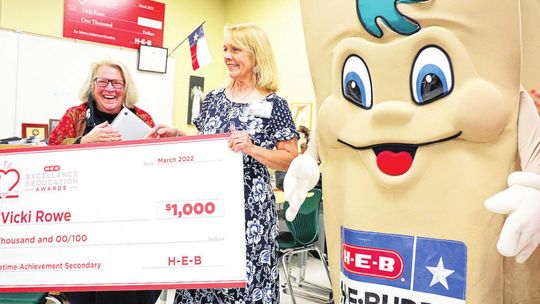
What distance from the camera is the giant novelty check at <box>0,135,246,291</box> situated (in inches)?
60.1

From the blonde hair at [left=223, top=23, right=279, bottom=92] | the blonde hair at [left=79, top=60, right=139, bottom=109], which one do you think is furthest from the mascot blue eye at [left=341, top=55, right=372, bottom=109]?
the blonde hair at [left=79, top=60, right=139, bottom=109]

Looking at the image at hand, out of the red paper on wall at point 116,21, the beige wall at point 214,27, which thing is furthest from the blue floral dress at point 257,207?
the red paper on wall at point 116,21

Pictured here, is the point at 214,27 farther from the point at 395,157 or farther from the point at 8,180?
the point at 395,157

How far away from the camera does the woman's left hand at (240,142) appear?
4.88ft

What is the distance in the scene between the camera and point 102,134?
1.65 m

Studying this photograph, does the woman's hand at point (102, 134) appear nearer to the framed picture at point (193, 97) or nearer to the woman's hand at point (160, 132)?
the woman's hand at point (160, 132)

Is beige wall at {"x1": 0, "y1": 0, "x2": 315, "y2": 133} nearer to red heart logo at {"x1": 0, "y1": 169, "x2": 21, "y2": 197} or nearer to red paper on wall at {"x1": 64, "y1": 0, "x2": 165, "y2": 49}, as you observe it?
red paper on wall at {"x1": 64, "y1": 0, "x2": 165, "y2": 49}

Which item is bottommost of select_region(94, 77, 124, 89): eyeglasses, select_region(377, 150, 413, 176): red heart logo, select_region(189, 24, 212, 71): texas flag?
select_region(377, 150, 413, 176): red heart logo

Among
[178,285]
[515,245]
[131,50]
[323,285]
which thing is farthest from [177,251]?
[131,50]

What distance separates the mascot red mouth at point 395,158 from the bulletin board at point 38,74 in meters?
3.92

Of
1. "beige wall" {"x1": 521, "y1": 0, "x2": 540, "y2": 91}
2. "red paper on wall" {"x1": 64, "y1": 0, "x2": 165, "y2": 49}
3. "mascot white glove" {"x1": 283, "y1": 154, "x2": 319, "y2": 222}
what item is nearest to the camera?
"beige wall" {"x1": 521, "y1": 0, "x2": 540, "y2": 91}

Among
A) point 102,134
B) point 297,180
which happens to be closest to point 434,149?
point 297,180

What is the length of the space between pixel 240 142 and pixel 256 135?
0.12 m

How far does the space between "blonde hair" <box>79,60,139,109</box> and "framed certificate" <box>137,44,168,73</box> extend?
3.87m
